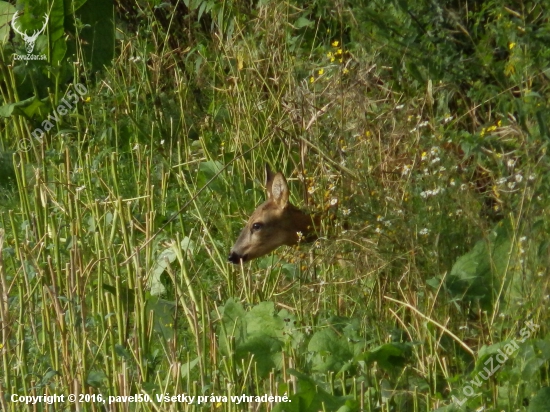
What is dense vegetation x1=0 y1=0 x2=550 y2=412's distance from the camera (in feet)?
13.2

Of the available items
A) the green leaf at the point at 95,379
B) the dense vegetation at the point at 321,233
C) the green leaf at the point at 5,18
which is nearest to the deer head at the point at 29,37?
the green leaf at the point at 5,18

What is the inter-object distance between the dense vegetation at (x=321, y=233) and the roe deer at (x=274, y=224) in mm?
138

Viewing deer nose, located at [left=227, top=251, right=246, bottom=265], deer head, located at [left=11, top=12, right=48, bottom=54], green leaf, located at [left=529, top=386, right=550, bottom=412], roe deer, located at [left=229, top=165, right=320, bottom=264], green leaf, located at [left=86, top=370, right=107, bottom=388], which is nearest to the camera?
green leaf, located at [left=529, top=386, right=550, bottom=412]

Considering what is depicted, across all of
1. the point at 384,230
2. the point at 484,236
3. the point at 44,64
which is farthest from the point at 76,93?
the point at 484,236

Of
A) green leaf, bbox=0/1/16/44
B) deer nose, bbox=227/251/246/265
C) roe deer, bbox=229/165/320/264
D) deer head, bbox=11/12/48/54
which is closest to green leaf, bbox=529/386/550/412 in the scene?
deer nose, bbox=227/251/246/265

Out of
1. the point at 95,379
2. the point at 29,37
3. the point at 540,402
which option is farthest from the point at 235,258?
the point at 29,37

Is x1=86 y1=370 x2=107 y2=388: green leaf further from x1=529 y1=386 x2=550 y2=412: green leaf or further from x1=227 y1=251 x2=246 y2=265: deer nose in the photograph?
x1=227 y1=251 x2=246 y2=265: deer nose

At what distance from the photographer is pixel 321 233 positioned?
566 cm

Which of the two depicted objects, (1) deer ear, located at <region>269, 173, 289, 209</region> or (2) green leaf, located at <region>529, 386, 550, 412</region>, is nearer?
(2) green leaf, located at <region>529, 386, 550, 412</region>

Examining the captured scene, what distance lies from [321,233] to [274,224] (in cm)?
62

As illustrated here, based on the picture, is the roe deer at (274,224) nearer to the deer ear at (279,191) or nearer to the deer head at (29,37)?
the deer ear at (279,191)

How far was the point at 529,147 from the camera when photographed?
4.11 meters

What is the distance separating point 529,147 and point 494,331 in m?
0.72

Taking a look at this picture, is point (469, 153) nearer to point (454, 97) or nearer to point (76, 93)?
point (454, 97)
